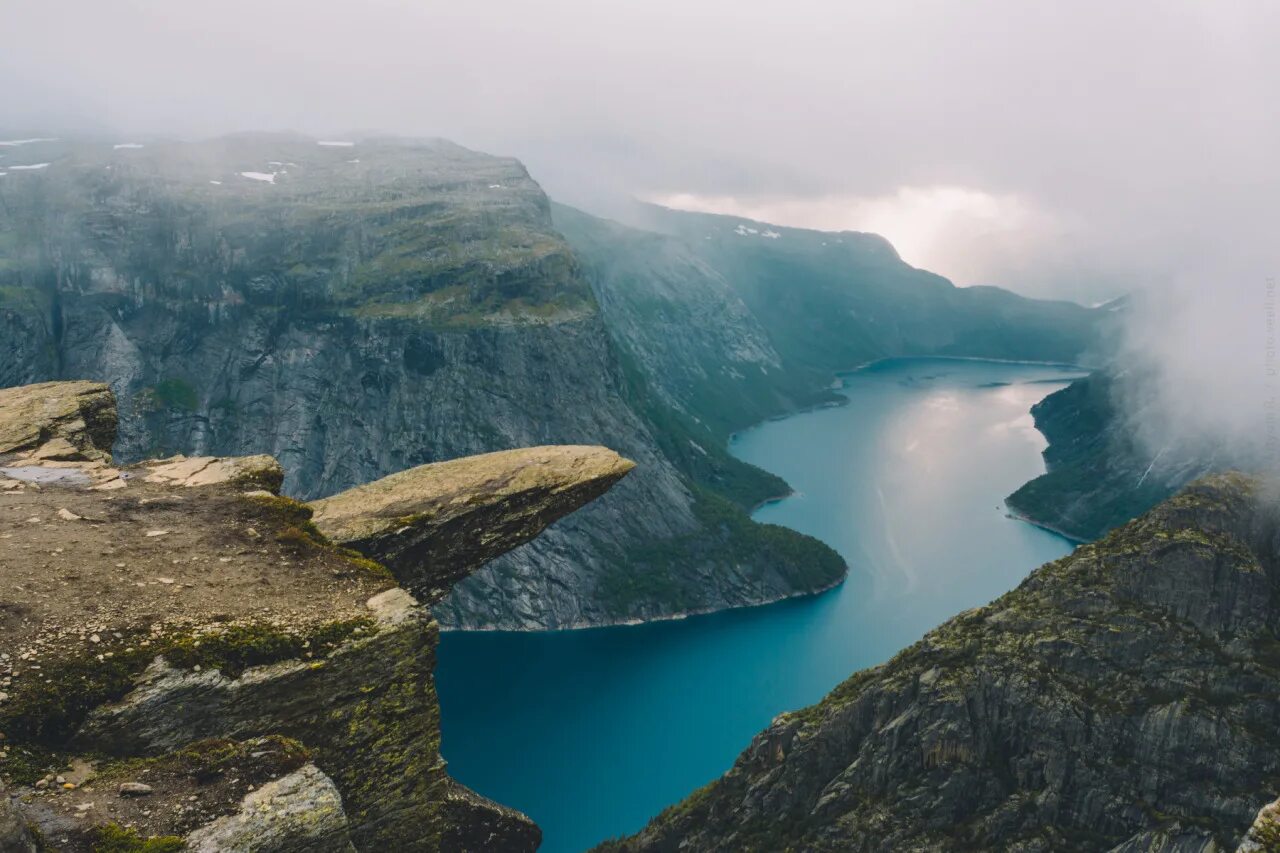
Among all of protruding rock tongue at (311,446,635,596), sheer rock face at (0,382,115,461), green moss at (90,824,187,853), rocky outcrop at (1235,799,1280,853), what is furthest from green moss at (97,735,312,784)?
rocky outcrop at (1235,799,1280,853)

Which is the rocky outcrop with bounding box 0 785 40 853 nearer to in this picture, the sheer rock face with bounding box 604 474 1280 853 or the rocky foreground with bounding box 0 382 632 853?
the rocky foreground with bounding box 0 382 632 853

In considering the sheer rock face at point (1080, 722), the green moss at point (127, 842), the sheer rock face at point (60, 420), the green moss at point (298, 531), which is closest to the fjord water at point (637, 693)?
the sheer rock face at point (1080, 722)

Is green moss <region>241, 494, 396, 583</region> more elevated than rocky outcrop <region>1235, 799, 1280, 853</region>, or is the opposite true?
green moss <region>241, 494, 396, 583</region>

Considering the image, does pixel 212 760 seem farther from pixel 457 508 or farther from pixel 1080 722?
pixel 1080 722

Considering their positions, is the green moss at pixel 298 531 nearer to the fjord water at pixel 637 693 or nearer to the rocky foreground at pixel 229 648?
the rocky foreground at pixel 229 648

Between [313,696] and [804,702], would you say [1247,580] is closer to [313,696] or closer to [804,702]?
[313,696]

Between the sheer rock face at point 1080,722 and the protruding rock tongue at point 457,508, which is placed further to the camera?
the sheer rock face at point 1080,722

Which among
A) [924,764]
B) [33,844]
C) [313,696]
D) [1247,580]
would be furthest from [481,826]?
[1247,580]
